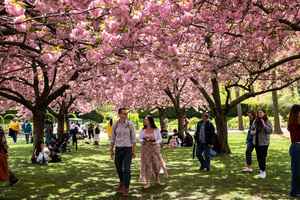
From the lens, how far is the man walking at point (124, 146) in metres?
11.6

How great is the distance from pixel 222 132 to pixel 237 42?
632 centimetres

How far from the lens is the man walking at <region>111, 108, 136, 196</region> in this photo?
1158 centimetres

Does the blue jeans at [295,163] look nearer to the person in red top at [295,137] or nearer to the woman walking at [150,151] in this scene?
the person in red top at [295,137]

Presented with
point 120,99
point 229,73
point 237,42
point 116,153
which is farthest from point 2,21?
point 120,99

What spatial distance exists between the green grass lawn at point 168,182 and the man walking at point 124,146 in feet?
1.44

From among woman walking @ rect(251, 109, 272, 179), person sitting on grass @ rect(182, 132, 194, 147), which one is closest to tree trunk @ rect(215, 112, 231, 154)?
person sitting on grass @ rect(182, 132, 194, 147)

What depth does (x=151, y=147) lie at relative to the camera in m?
13.2

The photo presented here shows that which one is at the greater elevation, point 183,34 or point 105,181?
point 183,34

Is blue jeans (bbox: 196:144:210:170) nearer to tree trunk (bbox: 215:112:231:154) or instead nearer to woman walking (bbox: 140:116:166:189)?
woman walking (bbox: 140:116:166:189)

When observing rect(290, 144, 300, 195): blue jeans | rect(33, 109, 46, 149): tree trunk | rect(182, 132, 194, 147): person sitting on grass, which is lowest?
rect(290, 144, 300, 195): blue jeans

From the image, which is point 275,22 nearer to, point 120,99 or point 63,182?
point 63,182

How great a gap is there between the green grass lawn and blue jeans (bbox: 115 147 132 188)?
1.35 ft

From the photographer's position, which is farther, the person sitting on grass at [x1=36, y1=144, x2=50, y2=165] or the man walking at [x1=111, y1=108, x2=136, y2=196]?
the person sitting on grass at [x1=36, y1=144, x2=50, y2=165]

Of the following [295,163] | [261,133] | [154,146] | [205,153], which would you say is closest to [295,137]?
[295,163]
